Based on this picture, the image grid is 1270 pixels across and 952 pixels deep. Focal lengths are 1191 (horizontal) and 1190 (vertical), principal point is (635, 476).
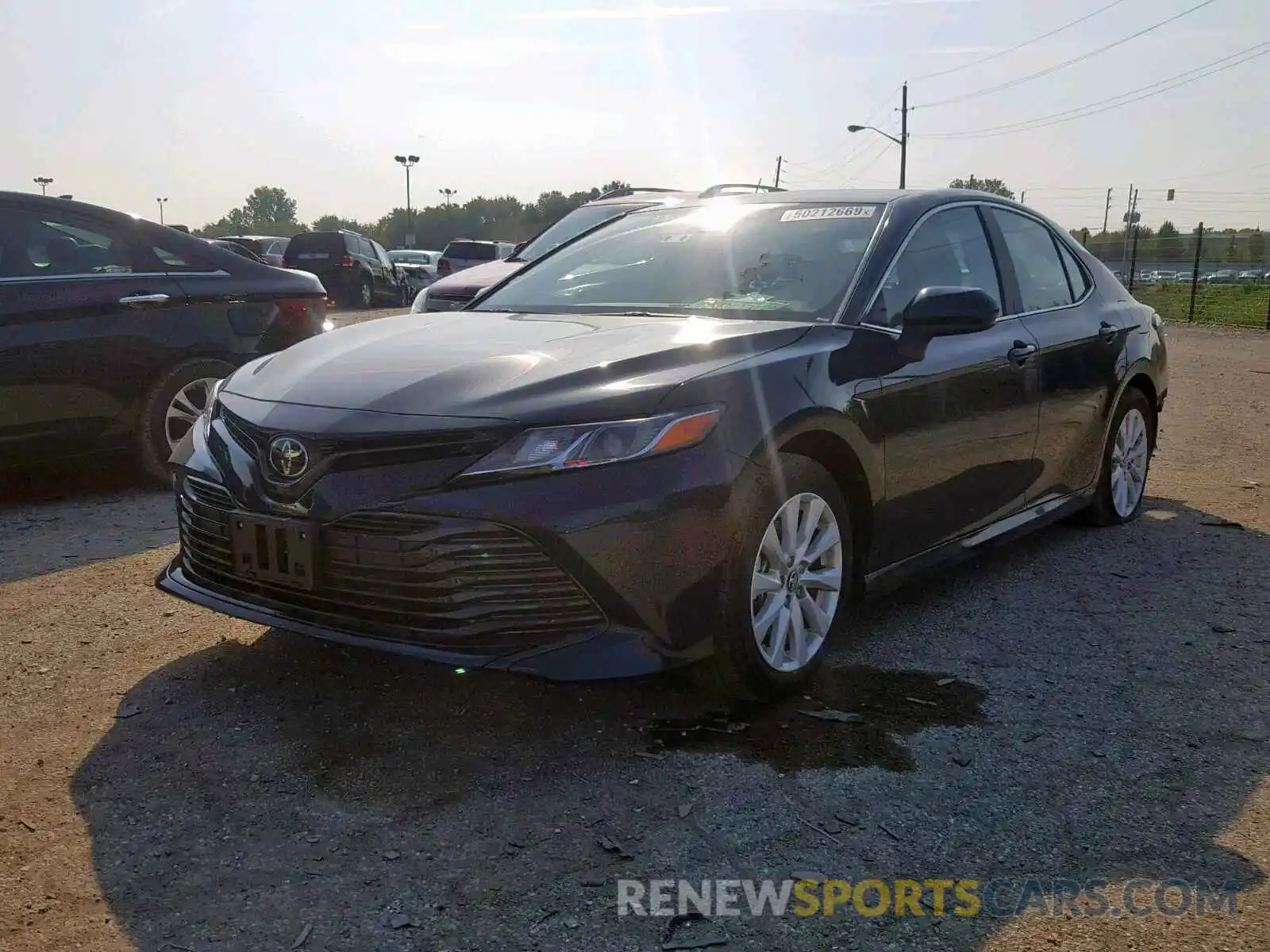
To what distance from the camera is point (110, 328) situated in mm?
5918

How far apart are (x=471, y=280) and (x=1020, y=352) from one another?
6.60 metres

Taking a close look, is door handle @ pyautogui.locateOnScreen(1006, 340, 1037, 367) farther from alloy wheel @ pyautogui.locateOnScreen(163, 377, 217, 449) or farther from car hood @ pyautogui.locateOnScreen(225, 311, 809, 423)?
alloy wheel @ pyautogui.locateOnScreen(163, 377, 217, 449)

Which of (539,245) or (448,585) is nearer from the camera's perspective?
(448,585)

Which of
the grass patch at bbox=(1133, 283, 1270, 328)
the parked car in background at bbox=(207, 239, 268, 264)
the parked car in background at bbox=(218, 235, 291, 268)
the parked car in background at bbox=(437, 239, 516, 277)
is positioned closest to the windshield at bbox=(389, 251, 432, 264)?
the parked car in background at bbox=(218, 235, 291, 268)

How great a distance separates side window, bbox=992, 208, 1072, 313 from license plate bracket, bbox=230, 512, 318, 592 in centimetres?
311

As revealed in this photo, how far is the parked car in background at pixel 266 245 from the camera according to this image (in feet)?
80.7

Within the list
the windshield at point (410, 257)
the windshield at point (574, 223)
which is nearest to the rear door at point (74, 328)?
the windshield at point (574, 223)

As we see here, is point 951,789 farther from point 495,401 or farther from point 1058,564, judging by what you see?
point 1058,564

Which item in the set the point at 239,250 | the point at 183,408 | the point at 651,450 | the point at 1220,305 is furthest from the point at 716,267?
the point at 1220,305

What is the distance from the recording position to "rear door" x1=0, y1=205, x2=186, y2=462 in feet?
18.6

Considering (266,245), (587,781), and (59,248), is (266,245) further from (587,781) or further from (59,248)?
(587,781)

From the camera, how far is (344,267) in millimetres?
24453

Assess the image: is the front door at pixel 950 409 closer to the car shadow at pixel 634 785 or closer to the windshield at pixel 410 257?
the car shadow at pixel 634 785

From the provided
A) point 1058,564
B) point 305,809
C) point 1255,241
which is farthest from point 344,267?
point 1255,241
